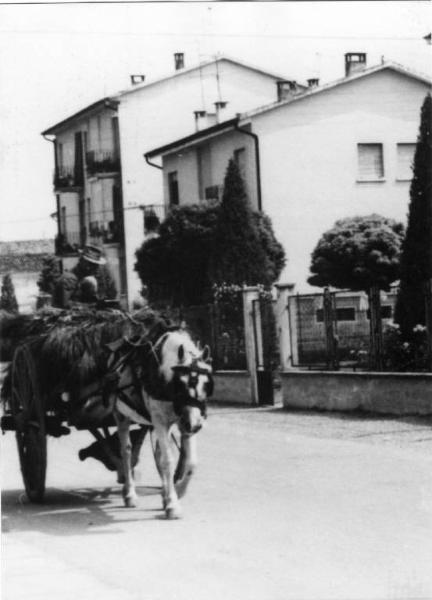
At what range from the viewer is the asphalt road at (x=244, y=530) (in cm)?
668

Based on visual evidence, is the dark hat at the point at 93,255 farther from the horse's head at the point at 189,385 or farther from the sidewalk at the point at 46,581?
the sidewalk at the point at 46,581

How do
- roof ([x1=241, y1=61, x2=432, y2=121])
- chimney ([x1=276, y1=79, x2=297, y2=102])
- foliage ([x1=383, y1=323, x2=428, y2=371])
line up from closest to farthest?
foliage ([x1=383, y1=323, x2=428, y2=371]) < roof ([x1=241, y1=61, x2=432, y2=121]) < chimney ([x1=276, y1=79, x2=297, y2=102])

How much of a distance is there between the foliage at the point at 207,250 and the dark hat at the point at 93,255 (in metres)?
17.9

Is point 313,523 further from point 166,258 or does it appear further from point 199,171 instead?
point 199,171

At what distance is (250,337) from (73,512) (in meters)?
11.8

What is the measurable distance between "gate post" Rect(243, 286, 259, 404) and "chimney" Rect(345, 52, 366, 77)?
1517 cm

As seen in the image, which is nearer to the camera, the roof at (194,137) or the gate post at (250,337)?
the gate post at (250,337)

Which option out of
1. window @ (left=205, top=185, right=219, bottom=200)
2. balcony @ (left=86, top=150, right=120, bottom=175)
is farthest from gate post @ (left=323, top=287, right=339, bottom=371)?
balcony @ (left=86, top=150, right=120, bottom=175)

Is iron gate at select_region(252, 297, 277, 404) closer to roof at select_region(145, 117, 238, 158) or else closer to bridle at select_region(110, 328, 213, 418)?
bridle at select_region(110, 328, 213, 418)

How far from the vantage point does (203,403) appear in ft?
28.3

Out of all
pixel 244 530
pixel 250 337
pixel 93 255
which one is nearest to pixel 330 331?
pixel 250 337

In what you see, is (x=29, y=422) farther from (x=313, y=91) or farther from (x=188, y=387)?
(x=313, y=91)

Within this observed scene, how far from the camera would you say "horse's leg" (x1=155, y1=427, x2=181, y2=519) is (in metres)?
8.89

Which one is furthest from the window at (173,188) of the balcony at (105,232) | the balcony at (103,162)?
the balcony at (105,232)
